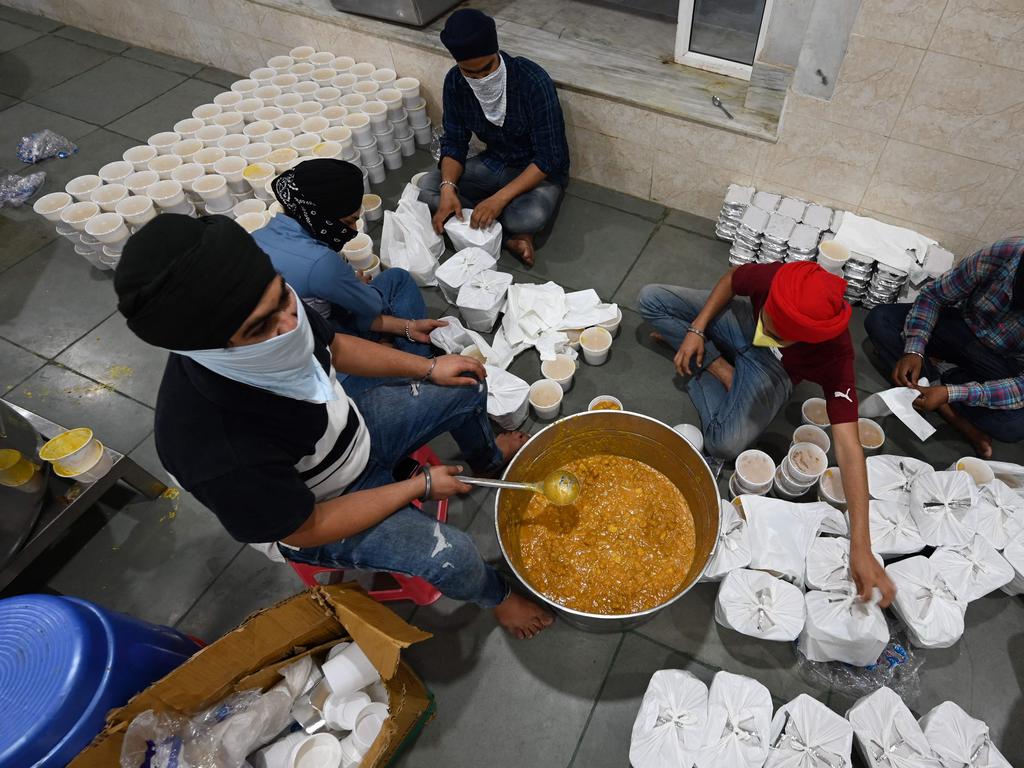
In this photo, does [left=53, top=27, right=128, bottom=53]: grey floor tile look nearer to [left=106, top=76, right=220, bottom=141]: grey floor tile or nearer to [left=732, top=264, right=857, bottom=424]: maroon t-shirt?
[left=106, top=76, right=220, bottom=141]: grey floor tile

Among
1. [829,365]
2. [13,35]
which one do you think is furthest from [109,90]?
[829,365]

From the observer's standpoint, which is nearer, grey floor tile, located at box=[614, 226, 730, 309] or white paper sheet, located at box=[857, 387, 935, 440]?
white paper sheet, located at box=[857, 387, 935, 440]

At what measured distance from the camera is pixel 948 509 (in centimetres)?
201

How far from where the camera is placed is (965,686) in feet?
6.39

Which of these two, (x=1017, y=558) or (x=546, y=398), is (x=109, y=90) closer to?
(x=546, y=398)

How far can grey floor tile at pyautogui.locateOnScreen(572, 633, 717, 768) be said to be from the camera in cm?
191

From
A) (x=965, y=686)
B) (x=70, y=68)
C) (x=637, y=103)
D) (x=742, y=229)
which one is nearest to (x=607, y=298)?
(x=742, y=229)

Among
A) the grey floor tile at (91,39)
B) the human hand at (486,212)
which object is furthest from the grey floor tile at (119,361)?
the grey floor tile at (91,39)

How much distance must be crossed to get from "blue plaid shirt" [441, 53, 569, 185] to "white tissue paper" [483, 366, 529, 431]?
127 cm

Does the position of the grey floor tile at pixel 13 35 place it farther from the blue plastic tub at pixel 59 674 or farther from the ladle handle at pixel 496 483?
the ladle handle at pixel 496 483

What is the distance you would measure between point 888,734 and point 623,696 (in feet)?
2.56

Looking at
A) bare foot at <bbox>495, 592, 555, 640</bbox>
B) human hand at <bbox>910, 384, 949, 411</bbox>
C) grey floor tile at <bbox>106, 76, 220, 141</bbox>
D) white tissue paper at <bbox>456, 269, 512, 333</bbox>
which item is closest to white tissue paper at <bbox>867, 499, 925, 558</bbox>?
human hand at <bbox>910, 384, 949, 411</bbox>

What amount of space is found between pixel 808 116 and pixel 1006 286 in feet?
3.78

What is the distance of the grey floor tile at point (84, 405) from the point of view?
278cm
